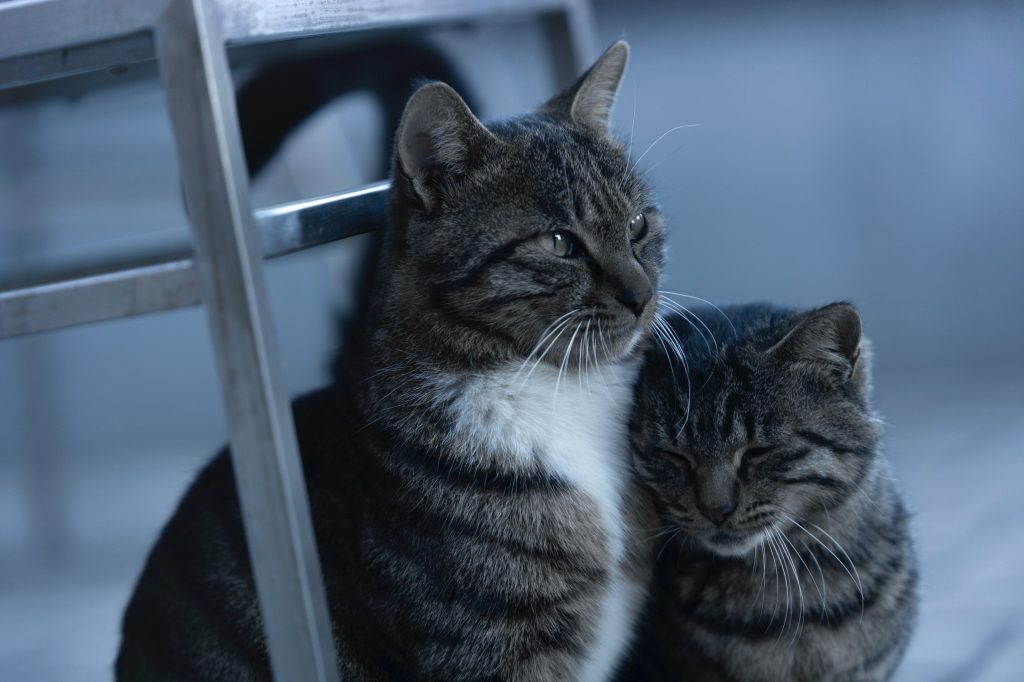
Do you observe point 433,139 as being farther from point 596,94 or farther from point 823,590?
point 823,590

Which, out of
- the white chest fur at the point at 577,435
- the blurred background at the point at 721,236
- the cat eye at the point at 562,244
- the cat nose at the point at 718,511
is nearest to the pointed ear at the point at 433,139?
the cat eye at the point at 562,244

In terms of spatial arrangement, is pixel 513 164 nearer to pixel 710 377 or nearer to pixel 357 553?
pixel 710 377

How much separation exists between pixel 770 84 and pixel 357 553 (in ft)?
6.70

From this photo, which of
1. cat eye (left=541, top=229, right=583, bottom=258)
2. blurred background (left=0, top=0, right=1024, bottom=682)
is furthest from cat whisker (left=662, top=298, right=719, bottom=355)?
blurred background (left=0, top=0, right=1024, bottom=682)

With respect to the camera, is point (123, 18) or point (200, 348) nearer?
point (123, 18)

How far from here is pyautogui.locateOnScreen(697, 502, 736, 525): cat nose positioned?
1.15 metres

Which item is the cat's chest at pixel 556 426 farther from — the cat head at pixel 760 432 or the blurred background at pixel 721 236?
the blurred background at pixel 721 236

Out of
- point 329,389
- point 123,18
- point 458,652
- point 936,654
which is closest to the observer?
point 123,18

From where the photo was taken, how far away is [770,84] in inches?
108

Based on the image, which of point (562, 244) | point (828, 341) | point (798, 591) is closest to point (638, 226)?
point (562, 244)

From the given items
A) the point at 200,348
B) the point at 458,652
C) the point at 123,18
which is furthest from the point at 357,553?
the point at 200,348

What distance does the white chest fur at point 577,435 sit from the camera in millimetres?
1127

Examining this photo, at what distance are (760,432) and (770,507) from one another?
0.08 meters

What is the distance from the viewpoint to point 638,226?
4.09 ft
